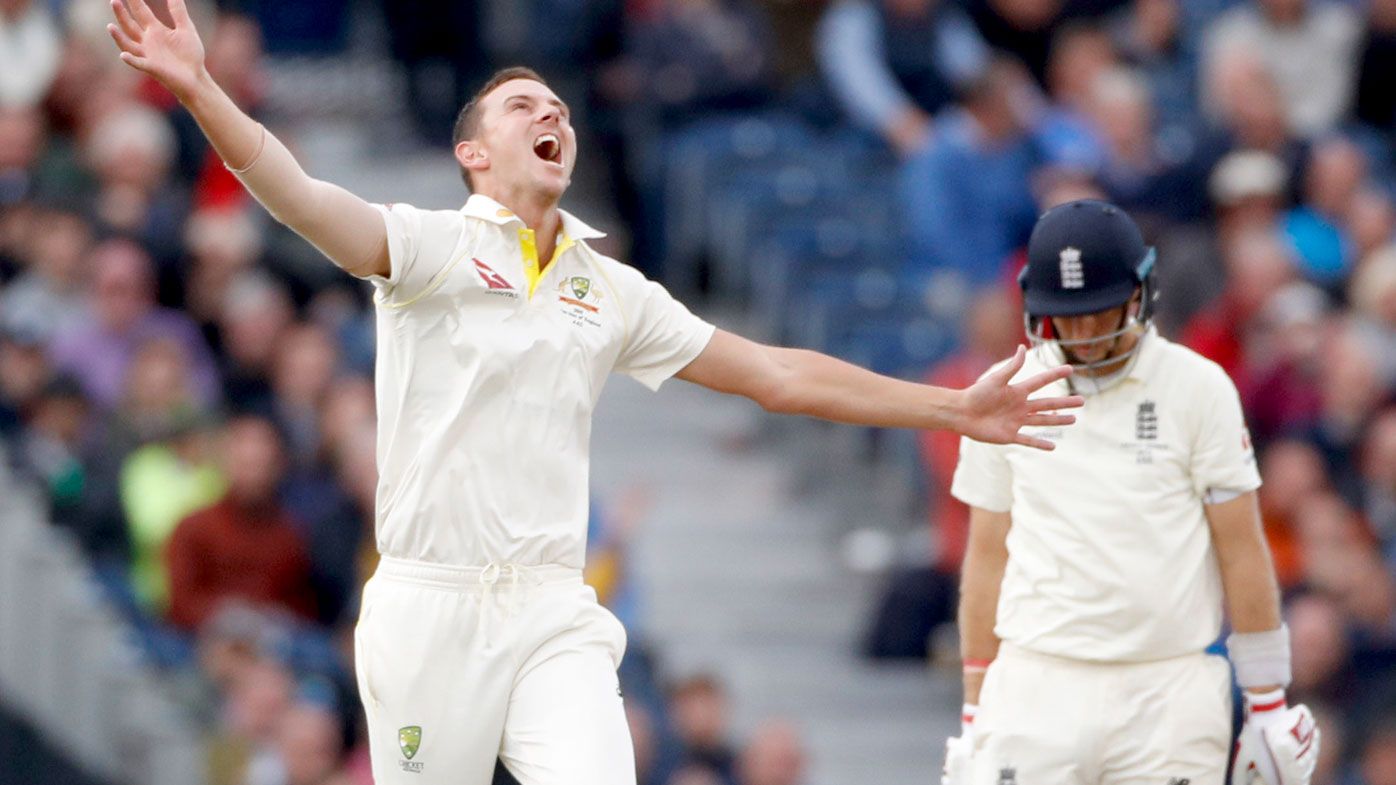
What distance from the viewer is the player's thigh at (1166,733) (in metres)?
6.86

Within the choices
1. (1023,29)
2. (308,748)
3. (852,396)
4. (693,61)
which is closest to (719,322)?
(693,61)

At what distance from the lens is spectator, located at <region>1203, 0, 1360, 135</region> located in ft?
48.3

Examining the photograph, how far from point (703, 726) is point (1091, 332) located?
4.64 m

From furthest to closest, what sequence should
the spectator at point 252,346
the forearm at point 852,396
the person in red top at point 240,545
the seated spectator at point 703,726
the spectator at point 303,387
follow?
the spectator at point 252,346 → the spectator at point 303,387 → the person in red top at point 240,545 → the seated spectator at point 703,726 → the forearm at point 852,396

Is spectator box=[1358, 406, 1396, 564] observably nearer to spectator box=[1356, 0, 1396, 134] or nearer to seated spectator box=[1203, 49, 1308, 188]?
seated spectator box=[1203, 49, 1308, 188]

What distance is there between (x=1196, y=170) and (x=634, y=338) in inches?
302

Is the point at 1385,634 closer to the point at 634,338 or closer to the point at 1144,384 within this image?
the point at 1144,384

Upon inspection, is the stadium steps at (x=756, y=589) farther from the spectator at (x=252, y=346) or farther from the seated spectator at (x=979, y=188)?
the spectator at (x=252, y=346)

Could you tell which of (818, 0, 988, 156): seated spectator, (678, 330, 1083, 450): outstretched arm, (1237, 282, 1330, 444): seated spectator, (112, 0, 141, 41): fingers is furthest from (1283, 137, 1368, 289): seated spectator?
(112, 0, 141, 41): fingers

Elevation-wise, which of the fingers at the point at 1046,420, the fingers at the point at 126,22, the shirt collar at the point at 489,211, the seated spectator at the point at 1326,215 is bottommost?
the fingers at the point at 1046,420

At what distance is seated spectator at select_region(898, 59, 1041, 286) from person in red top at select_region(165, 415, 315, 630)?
4.11 meters

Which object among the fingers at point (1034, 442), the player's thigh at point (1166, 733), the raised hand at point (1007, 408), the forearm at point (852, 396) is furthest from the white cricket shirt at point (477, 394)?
the player's thigh at point (1166, 733)

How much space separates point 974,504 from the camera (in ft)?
23.6

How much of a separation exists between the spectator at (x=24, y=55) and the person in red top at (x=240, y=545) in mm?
3075
